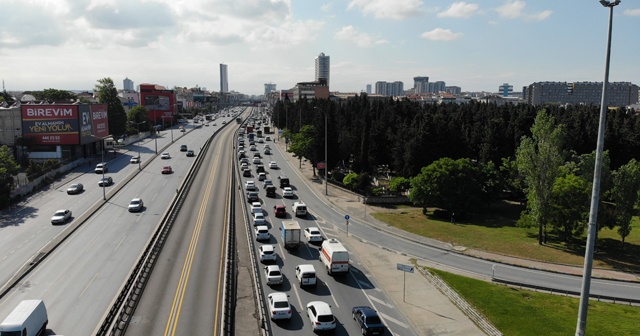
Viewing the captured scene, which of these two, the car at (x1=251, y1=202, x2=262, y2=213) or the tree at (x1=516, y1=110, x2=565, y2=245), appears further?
the car at (x1=251, y1=202, x2=262, y2=213)

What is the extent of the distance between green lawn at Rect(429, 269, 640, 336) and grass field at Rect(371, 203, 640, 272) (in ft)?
35.4

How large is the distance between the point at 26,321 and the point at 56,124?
7717 cm

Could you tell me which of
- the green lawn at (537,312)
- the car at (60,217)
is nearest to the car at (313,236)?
the green lawn at (537,312)

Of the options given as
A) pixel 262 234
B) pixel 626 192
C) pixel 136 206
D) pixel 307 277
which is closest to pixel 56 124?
pixel 136 206

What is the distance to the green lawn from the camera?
99.3 feet

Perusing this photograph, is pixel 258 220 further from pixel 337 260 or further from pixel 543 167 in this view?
pixel 543 167

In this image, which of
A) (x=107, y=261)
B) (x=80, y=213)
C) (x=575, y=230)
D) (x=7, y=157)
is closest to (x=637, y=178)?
(x=575, y=230)

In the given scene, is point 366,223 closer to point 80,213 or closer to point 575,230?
point 575,230

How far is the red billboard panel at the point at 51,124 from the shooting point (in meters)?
89.7

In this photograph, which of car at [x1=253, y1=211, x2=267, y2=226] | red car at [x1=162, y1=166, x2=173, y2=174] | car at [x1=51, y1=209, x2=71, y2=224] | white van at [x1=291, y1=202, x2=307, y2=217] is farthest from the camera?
red car at [x1=162, y1=166, x2=173, y2=174]

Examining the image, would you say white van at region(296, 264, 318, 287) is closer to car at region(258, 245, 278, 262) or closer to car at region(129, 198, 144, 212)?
car at region(258, 245, 278, 262)

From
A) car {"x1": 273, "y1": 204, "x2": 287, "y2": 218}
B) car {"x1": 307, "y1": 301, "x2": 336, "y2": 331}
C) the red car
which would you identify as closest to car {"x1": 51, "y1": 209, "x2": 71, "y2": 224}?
car {"x1": 273, "y1": 204, "x2": 287, "y2": 218}

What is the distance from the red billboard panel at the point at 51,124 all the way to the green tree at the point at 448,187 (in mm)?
69527

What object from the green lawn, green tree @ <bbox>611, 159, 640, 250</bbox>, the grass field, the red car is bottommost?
the grass field
